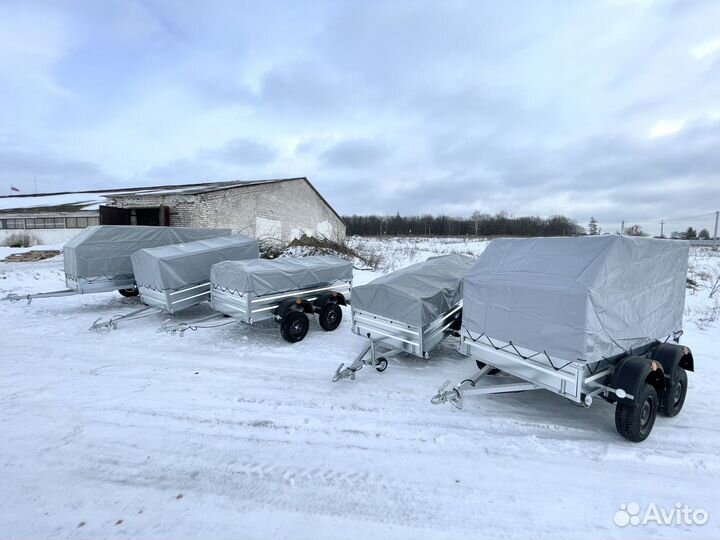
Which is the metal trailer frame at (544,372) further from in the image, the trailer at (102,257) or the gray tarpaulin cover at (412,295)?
the trailer at (102,257)

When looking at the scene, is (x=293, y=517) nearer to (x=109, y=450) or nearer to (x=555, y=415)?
(x=109, y=450)

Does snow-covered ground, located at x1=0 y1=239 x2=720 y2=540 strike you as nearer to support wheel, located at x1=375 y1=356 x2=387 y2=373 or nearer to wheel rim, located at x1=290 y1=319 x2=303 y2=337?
support wheel, located at x1=375 y1=356 x2=387 y2=373

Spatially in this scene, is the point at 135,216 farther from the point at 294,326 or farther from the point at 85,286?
the point at 294,326

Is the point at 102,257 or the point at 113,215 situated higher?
the point at 113,215

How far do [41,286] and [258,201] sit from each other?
956 cm

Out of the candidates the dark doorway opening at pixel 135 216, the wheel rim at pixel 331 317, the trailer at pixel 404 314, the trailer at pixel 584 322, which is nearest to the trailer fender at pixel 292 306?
→ the wheel rim at pixel 331 317

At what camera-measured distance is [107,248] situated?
28.3 feet

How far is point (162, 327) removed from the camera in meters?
6.94

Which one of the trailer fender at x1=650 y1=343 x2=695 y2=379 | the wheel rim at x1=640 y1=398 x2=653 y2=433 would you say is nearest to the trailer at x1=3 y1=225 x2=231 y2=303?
the wheel rim at x1=640 y1=398 x2=653 y2=433

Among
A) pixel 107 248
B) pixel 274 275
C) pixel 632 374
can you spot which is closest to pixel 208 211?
pixel 107 248

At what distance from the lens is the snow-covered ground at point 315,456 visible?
2521mm

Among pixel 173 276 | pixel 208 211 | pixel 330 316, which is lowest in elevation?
pixel 330 316

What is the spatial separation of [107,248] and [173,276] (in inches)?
115

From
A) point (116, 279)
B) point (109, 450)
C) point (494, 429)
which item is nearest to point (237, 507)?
point (109, 450)
